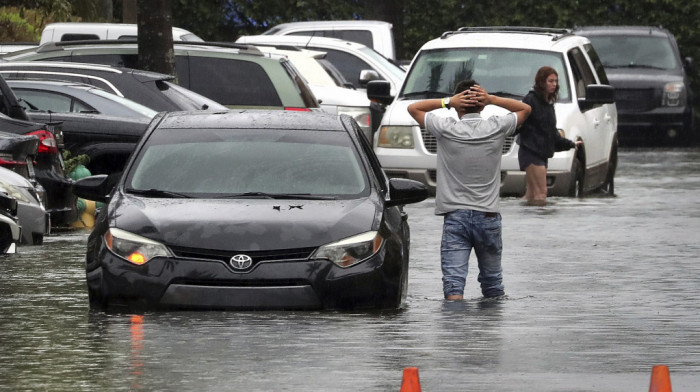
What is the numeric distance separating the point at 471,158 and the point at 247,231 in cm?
186

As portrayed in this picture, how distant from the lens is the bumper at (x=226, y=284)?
449 inches

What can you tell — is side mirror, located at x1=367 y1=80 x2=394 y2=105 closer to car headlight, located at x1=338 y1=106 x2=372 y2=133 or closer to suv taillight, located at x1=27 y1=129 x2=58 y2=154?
car headlight, located at x1=338 y1=106 x2=372 y2=133

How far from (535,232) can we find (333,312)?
7248 mm

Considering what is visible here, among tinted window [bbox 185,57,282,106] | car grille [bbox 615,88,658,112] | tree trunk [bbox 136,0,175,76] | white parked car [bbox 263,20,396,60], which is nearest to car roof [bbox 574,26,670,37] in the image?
car grille [bbox 615,88,658,112]

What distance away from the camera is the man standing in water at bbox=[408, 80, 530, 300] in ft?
41.7

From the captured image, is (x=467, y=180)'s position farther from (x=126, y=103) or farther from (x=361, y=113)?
(x=361, y=113)

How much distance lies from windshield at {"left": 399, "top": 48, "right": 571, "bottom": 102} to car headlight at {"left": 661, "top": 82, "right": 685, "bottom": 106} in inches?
462

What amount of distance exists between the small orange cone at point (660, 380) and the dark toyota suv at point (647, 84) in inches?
1067

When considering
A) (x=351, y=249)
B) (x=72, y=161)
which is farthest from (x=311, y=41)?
(x=351, y=249)

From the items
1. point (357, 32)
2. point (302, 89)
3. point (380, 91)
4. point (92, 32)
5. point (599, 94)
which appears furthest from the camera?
point (357, 32)

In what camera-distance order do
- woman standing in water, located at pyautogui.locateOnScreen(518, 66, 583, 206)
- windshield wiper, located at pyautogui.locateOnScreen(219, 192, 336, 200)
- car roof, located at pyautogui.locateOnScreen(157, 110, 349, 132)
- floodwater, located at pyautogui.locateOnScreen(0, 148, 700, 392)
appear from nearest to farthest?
floodwater, located at pyautogui.locateOnScreen(0, 148, 700, 392)
windshield wiper, located at pyautogui.locateOnScreen(219, 192, 336, 200)
car roof, located at pyautogui.locateOnScreen(157, 110, 349, 132)
woman standing in water, located at pyautogui.locateOnScreen(518, 66, 583, 206)

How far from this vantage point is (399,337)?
11.0m

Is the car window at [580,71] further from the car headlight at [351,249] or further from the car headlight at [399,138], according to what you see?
the car headlight at [351,249]

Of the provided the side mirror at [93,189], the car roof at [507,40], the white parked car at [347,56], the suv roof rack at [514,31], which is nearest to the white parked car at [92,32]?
the white parked car at [347,56]
